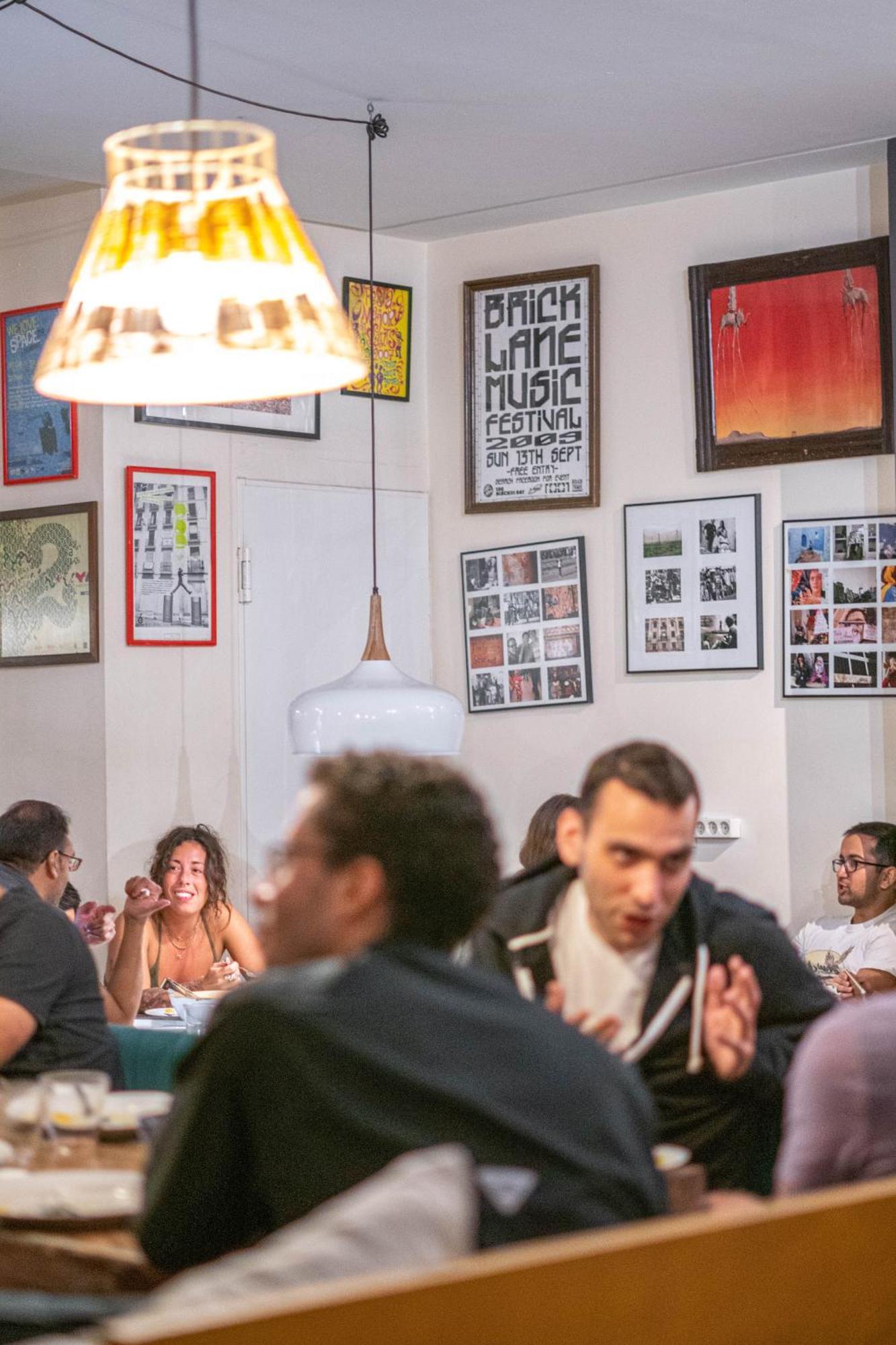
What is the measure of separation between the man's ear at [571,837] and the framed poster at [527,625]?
120 inches

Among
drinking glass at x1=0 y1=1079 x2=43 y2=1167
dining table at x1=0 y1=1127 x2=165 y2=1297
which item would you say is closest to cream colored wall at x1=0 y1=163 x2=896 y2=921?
drinking glass at x1=0 y1=1079 x2=43 y2=1167

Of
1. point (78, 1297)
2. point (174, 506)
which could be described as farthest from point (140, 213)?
point (174, 506)

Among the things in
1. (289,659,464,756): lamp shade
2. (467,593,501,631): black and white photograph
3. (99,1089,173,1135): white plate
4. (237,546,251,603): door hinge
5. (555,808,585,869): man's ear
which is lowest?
(99,1089,173,1135): white plate

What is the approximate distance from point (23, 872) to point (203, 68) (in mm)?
2058

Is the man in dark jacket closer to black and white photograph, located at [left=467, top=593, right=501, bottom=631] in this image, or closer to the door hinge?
the door hinge

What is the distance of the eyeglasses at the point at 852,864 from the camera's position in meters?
4.79

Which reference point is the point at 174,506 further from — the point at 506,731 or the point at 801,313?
the point at 801,313

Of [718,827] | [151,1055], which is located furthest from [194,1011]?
[718,827]

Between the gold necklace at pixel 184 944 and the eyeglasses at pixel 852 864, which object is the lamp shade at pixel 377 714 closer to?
the gold necklace at pixel 184 944

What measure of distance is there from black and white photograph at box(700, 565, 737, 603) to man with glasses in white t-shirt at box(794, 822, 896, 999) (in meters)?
0.86

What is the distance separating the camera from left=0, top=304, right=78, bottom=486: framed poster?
5277 mm

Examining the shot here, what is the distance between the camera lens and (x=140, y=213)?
2.53 metres

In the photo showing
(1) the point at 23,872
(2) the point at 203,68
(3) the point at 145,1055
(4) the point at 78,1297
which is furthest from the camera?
(2) the point at 203,68

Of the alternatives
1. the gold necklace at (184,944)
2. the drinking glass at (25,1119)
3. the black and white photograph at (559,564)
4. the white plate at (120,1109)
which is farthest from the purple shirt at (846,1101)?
the black and white photograph at (559,564)
